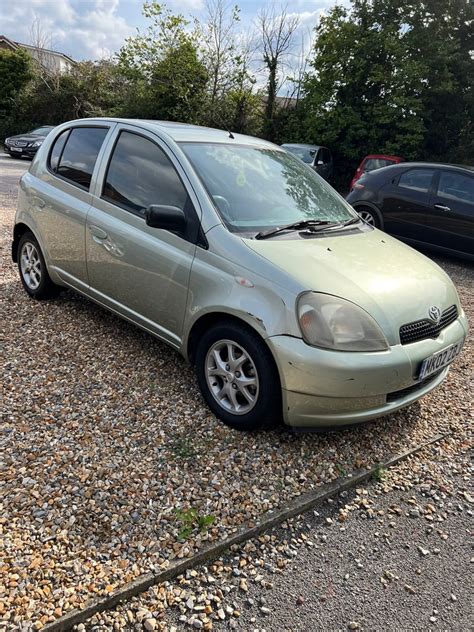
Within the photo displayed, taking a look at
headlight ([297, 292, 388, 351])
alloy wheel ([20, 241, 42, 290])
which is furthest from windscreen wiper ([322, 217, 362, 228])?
alloy wheel ([20, 241, 42, 290])

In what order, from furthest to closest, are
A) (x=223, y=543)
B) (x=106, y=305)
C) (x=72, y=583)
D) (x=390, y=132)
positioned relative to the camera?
(x=390, y=132) < (x=106, y=305) < (x=223, y=543) < (x=72, y=583)

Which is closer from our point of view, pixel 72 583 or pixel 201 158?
pixel 72 583

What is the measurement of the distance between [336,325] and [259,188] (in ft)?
4.35

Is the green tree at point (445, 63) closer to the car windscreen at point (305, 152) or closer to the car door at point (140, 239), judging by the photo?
the car windscreen at point (305, 152)

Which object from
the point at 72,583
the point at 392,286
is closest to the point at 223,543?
the point at 72,583

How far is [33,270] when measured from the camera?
15.7 feet

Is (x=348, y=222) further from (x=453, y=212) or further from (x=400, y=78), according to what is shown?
(x=400, y=78)

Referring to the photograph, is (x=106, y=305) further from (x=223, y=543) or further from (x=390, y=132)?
(x=390, y=132)

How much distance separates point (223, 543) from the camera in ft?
7.43

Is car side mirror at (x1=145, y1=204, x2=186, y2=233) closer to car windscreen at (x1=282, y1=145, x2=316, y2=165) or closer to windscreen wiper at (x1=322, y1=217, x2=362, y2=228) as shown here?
windscreen wiper at (x1=322, y1=217, x2=362, y2=228)

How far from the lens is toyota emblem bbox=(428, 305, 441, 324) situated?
9.99 feet

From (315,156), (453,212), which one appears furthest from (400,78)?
(453,212)

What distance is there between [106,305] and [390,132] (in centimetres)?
1669

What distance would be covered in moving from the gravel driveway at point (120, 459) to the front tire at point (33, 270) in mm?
532
